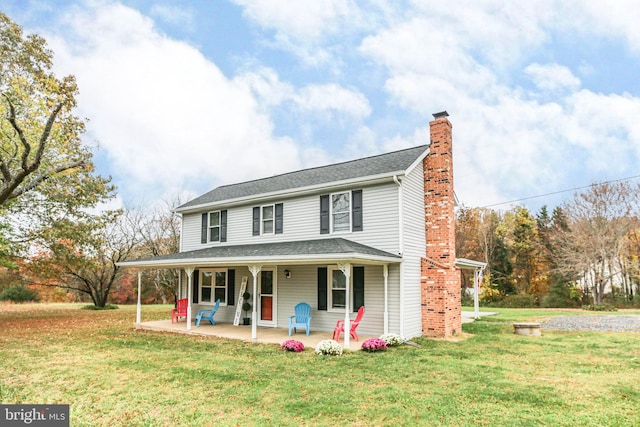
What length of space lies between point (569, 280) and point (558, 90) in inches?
509

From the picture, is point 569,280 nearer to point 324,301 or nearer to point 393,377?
point 324,301

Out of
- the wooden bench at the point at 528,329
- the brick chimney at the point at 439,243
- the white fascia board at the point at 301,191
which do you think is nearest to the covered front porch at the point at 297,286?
the brick chimney at the point at 439,243

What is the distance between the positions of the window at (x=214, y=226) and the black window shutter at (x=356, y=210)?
20.6 ft

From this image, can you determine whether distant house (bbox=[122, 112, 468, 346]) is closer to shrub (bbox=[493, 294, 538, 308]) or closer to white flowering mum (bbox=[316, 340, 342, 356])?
white flowering mum (bbox=[316, 340, 342, 356])

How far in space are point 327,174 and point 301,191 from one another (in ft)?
4.54

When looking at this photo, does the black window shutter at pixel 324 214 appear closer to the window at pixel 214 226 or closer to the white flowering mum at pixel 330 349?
the white flowering mum at pixel 330 349

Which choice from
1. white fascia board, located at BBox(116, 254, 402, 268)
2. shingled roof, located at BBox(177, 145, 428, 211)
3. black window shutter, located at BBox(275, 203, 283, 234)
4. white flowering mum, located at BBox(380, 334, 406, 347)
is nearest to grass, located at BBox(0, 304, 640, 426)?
white flowering mum, located at BBox(380, 334, 406, 347)

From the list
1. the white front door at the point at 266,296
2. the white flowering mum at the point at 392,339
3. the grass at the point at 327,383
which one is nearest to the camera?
the grass at the point at 327,383

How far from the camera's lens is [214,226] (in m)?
15.6

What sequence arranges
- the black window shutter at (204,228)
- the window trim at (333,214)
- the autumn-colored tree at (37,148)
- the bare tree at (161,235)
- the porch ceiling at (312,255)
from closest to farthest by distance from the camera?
1. the porch ceiling at (312,255)
2. the window trim at (333,214)
3. the autumn-colored tree at (37,148)
4. the black window shutter at (204,228)
5. the bare tree at (161,235)

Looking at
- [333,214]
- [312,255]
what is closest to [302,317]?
[312,255]

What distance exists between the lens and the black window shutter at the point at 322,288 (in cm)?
1188

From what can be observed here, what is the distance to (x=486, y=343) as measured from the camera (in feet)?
34.4

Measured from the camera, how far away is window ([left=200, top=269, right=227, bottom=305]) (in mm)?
14617
